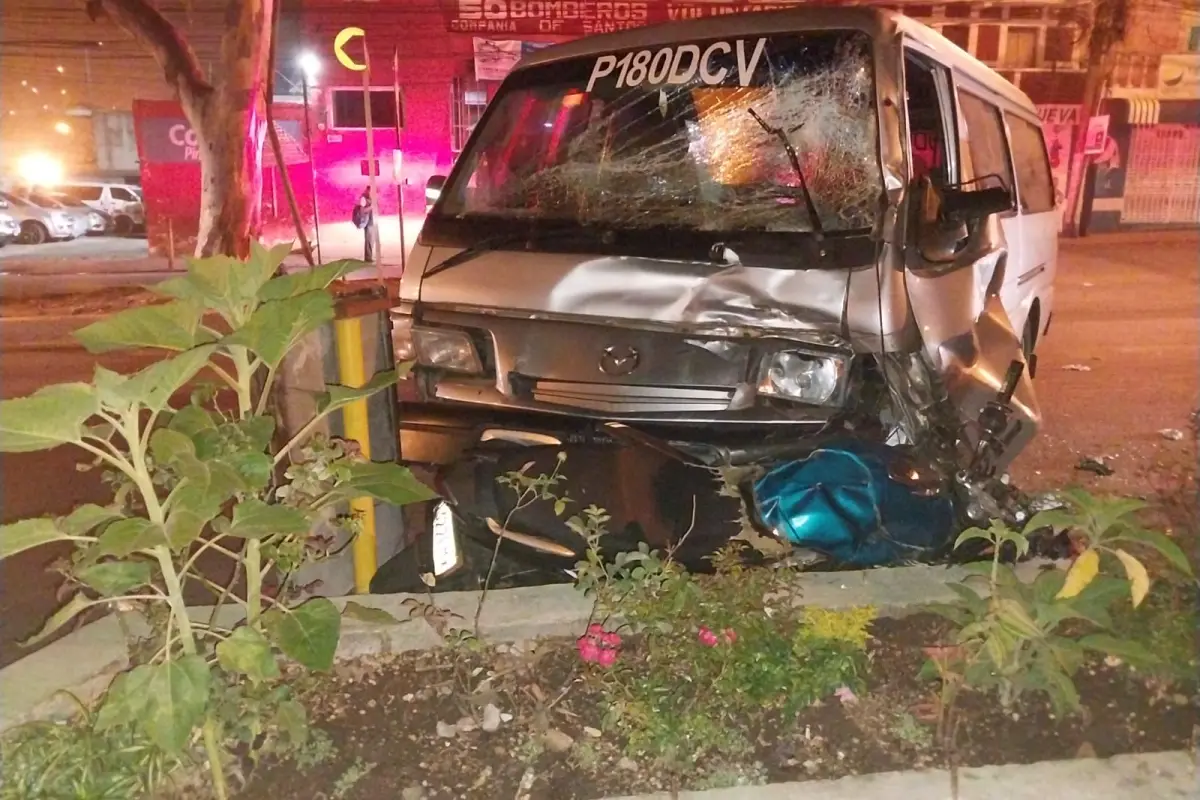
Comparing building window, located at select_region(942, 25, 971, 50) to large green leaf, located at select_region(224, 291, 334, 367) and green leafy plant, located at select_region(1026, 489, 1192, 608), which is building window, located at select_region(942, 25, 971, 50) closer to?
green leafy plant, located at select_region(1026, 489, 1192, 608)

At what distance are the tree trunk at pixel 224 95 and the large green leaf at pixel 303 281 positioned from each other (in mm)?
11112

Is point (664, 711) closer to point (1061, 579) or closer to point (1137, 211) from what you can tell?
point (1061, 579)

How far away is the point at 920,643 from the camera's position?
275 cm

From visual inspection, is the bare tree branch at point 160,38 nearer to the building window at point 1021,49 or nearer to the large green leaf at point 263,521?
the large green leaf at point 263,521

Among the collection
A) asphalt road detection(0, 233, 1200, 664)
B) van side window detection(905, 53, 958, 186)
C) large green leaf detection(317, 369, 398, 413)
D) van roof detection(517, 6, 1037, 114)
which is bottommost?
asphalt road detection(0, 233, 1200, 664)

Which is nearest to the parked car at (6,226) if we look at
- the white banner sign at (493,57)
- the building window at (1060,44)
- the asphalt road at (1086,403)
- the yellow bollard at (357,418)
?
the white banner sign at (493,57)

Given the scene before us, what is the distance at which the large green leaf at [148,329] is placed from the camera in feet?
6.47

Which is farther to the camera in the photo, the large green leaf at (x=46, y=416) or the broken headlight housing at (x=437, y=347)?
the broken headlight housing at (x=437, y=347)

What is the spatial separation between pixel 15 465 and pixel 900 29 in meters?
5.08

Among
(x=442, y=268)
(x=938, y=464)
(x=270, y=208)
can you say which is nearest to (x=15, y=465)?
(x=442, y=268)

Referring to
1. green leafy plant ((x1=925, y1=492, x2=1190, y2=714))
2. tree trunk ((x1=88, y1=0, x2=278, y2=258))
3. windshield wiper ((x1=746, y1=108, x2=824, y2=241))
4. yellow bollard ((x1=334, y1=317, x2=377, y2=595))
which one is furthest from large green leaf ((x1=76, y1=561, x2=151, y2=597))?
tree trunk ((x1=88, y1=0, x2=278, y2=258))

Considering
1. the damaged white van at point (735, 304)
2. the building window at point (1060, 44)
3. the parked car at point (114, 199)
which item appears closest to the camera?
the damaged white van at point (735, 304)

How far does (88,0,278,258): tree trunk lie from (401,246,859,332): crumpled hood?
10184mm

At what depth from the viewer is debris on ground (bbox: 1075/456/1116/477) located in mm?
4879
